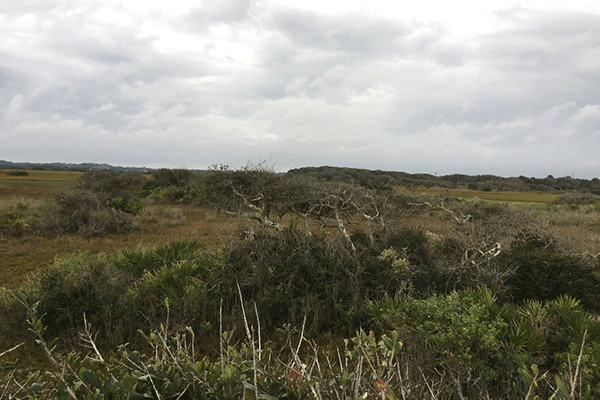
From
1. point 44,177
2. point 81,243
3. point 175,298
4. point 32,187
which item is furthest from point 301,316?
point 44,177

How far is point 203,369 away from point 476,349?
3.22 metres

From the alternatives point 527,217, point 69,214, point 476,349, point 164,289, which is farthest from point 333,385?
point 69,214

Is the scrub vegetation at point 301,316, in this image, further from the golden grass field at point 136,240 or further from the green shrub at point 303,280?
the golden grass field at point 136,240

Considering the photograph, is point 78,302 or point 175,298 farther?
point 175,298

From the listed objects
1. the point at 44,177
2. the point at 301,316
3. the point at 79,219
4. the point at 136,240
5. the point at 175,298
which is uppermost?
the point at 44,177

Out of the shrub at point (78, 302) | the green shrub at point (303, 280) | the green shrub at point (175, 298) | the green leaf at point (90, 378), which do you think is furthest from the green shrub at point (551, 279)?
the shrub at point (78, 302)

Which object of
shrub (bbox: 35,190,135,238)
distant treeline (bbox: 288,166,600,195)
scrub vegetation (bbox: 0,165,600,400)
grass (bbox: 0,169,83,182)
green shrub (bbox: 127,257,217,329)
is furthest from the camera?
distant treeline (bbox: 288,166,600,195)

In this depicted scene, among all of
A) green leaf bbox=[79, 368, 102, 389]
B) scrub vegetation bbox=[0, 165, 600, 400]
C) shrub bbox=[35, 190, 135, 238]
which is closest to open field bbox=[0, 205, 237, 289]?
scrub vegetation bbox=[0, 165, 600, 400]

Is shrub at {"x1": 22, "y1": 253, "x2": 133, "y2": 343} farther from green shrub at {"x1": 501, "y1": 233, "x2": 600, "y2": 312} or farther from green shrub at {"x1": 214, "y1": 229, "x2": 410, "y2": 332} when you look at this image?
green shrub at {"x1": 501, "y1": 233, "x2": 600, "y2": 312}

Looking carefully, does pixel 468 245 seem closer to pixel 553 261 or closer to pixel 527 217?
pixel 553 261

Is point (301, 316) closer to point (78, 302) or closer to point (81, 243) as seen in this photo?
point (78, 302)

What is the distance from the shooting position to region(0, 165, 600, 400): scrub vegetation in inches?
71.3

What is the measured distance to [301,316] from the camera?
5.14 metres

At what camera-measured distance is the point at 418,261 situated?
6.46m
